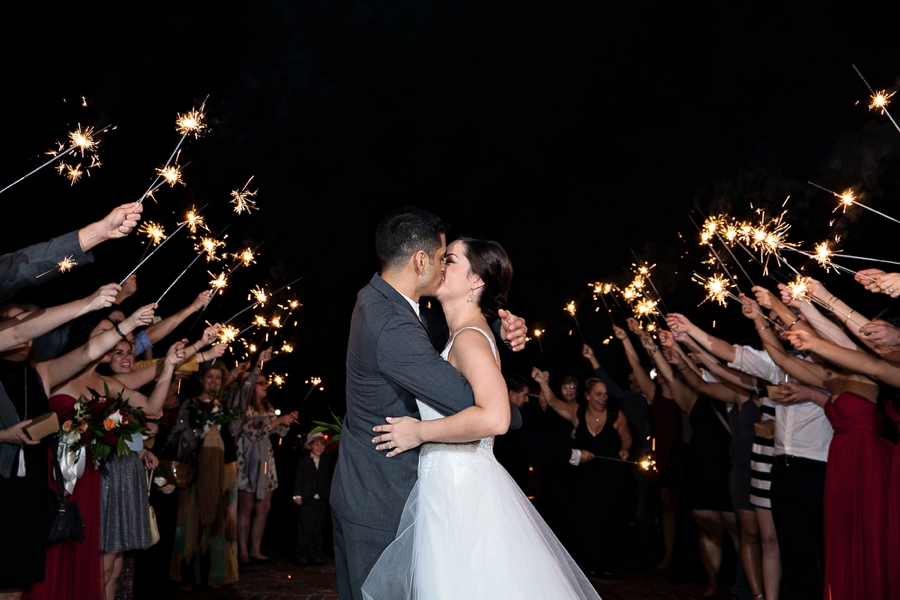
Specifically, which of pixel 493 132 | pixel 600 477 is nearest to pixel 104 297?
pixel 600 477

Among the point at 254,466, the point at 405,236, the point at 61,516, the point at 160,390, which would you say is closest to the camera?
the point at 405,236

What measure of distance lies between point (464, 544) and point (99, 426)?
3.42m

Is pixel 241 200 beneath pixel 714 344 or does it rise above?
above

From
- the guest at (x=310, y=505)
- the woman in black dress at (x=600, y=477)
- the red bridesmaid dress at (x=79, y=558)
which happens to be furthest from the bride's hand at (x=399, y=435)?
the guest at (x=310, y=505)

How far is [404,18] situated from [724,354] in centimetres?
1585

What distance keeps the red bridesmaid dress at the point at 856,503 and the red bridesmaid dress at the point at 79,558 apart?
5.33 m

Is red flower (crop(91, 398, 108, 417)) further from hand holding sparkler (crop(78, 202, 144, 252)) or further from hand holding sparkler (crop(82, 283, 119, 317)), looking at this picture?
hand holding sparkler (crop(78, 202, 144, 252))

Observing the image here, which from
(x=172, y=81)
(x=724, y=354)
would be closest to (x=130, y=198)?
(x=172, y=81)

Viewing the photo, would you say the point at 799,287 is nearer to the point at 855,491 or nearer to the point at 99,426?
the point at 855,491

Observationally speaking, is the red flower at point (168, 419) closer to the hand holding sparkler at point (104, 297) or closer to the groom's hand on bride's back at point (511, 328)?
the hand holding sparkler at point (104, 297)

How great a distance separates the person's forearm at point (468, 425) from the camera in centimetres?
294

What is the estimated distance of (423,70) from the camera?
20.2 metres

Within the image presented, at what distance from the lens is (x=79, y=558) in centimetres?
522

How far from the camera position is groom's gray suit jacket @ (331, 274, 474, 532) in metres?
2.96
